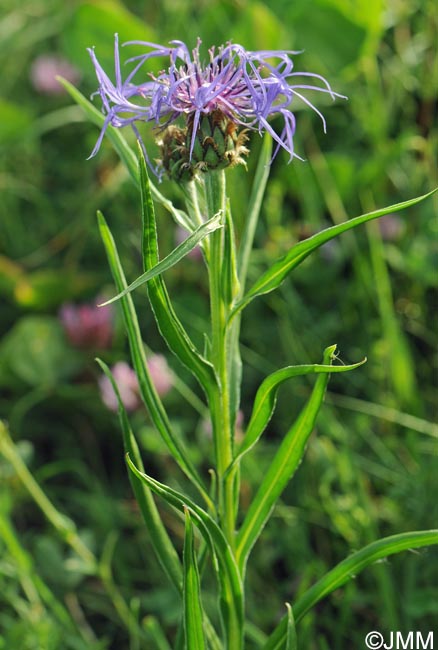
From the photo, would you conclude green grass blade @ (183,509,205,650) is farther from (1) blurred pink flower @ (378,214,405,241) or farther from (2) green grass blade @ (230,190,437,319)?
(1) blurred pink flower @ (378,214,405,241)

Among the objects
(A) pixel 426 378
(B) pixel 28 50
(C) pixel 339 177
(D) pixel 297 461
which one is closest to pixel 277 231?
(C) pixel 339 177

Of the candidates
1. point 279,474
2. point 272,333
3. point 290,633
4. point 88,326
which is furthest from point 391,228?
point 290,633

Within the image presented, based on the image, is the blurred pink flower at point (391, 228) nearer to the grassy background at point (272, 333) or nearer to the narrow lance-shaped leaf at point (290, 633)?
the grassy background at point (272, 333)

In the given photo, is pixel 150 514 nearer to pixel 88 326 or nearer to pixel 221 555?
pixel 221 555

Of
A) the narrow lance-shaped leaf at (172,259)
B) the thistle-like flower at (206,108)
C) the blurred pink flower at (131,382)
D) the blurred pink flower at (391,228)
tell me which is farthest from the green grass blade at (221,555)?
the blurred pink flower at (391,228)

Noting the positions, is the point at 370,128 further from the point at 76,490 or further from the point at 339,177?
the point at 76,490
